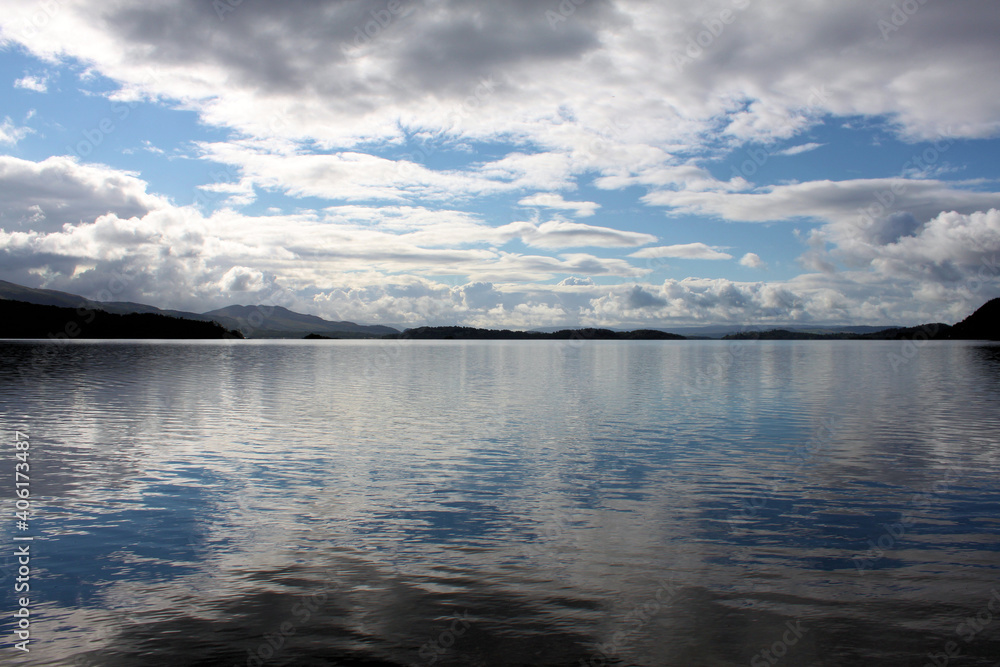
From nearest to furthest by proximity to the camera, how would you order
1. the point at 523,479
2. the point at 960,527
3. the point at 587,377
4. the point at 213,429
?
the point at 960,527 → the point at 523,479 → the point at 213,429 → the point at 587,377

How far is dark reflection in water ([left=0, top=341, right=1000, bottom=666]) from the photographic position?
12477 mm

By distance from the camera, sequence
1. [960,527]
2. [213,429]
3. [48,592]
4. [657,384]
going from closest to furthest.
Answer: [48,592]
[960,527]
[213,429]
[657,384]

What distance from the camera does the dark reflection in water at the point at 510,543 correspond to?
491 inches

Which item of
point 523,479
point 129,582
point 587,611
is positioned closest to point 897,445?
point 523,479

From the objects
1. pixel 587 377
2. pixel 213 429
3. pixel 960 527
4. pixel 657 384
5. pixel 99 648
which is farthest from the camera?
pixel 587 377

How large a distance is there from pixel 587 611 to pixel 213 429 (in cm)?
3324

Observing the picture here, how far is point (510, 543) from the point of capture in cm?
1819

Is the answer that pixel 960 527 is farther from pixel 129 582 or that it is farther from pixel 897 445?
pixel 129 582

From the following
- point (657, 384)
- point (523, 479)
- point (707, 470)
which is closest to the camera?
point (523, 479)

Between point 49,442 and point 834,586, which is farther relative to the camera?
point 49,442

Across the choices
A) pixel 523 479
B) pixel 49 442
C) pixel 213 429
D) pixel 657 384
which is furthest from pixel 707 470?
pixel 657 384

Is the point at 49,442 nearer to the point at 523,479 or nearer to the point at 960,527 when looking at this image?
the point at 523,479

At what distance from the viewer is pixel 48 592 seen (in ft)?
48.1

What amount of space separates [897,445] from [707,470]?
48.8ft
